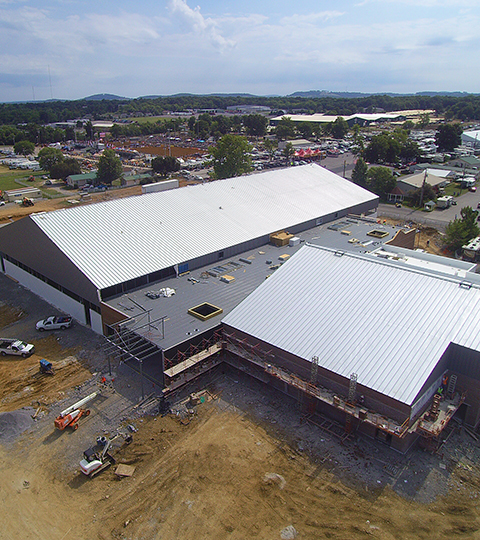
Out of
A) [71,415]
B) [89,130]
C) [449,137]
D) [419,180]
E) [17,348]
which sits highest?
[449,137]

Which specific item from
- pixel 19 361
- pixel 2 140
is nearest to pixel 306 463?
pixel 19 361

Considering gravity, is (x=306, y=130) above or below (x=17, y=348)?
above

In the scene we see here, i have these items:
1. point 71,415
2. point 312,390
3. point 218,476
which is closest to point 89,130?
point 71,415

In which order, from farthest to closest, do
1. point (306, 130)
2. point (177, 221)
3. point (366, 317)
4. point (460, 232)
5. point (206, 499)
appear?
point (306, 130), point (460, 232), point (177, 221), point (366, 317), point (206, 499)

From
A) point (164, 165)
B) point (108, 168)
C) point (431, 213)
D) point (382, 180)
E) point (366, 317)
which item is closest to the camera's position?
point (366, 317)

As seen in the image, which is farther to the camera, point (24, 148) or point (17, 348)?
point (24, 148)

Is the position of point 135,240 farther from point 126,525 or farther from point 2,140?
point 2,140

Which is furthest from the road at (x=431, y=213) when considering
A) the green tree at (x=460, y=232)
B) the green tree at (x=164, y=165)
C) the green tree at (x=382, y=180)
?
the green tree at (x=164, y=165)

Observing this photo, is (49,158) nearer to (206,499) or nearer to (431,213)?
(431,213)
